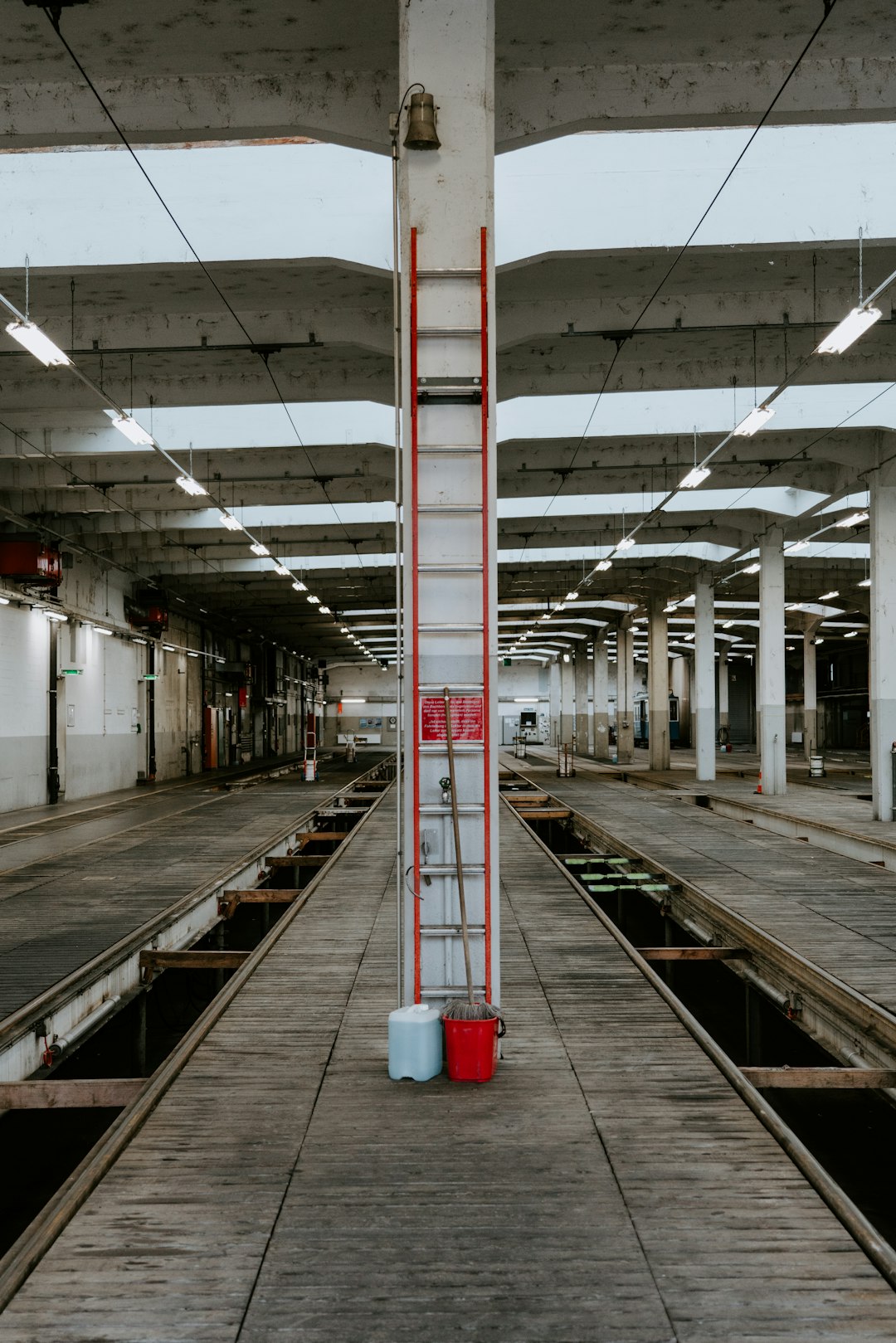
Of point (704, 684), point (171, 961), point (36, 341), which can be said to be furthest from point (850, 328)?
point (704, 684)

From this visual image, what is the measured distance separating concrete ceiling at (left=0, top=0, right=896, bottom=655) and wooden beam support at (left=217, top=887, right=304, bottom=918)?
6648mm

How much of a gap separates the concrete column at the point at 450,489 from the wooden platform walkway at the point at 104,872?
138 inches

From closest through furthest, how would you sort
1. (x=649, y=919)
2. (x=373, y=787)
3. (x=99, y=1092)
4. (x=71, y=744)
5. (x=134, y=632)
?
(x=99, y=1092), (x=649, y=919), (x=71, y=744), (x=134, y=632), (x=373, y=787)

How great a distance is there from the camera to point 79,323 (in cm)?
1221

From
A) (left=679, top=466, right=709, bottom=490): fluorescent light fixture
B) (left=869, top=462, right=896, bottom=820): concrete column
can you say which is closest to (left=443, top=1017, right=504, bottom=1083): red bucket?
(left=679, top=466, right=709, bottom=490): fluorescent light fixture

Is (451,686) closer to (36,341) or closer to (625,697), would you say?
(36,341)

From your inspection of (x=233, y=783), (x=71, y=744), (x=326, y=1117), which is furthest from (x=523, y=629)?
(x=326, y=1117)

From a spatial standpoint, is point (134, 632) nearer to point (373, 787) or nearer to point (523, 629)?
point (373, 787)

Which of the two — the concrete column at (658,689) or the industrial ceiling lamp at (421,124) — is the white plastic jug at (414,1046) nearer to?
the industrial ceiling lamp at (421,124)

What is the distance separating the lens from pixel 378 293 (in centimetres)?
1152

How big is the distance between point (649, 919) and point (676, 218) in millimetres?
13385

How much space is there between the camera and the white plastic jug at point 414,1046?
18.7 feet

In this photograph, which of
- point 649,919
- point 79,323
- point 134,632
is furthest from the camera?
point 134,632

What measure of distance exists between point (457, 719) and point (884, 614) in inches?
525
